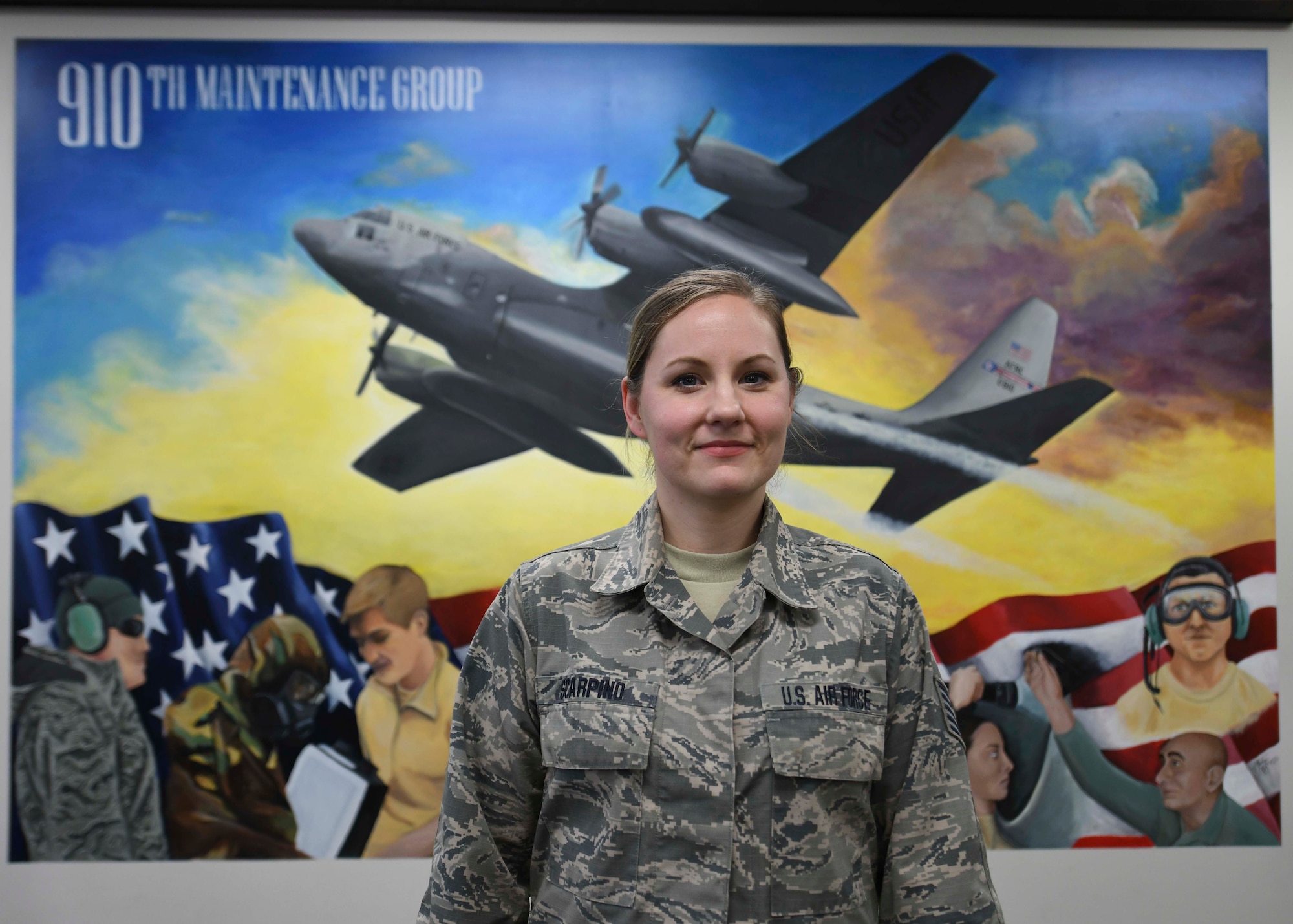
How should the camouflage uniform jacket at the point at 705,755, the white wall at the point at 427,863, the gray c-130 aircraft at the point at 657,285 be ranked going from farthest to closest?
the gray c-130 aircraft at the point at 657,285, the white wall at the point at 427,863, the camouflage uniform jacket at the point at 705,755

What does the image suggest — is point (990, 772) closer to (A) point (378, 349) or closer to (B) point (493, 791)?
(B) point (493, 791)

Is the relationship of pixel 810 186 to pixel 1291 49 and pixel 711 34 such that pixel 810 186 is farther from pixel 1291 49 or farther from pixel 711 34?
pixel 1291 49

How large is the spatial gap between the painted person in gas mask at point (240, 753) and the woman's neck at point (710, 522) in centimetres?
137

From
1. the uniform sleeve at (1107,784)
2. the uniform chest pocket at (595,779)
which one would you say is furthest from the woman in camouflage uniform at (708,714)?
the uniform sleeve at (1107,784)

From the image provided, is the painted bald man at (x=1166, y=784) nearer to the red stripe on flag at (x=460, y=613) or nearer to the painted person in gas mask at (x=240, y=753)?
the red stripe on flag at (x=460, y=613)

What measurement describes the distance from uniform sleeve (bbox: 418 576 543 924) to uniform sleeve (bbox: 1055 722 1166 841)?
5.18 feet

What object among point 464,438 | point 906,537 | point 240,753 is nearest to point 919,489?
point 906,537

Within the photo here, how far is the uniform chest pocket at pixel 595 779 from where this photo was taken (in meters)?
1.00

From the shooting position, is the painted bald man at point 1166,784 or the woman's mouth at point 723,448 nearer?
the woman's mouth at point 723,448

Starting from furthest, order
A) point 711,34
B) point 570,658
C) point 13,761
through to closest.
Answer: point 711,34, point 13,761, point 570,658

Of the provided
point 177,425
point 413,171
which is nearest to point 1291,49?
point 413,171

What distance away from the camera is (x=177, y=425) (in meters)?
2.16

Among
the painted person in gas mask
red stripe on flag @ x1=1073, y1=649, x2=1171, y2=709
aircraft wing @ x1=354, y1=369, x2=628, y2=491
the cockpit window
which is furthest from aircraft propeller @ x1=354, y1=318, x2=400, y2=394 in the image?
red stripe on flag @ x1=1073, y1=649, x2=1171, y2=709

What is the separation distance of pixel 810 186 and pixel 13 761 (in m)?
2.42
